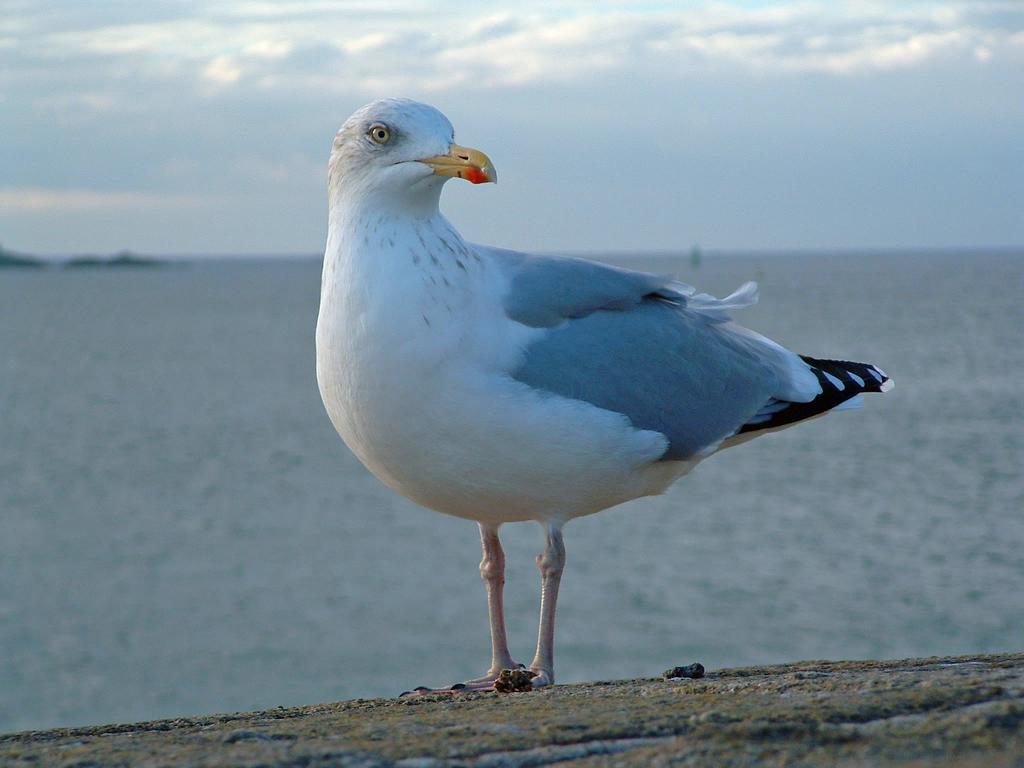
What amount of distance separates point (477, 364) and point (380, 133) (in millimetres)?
961

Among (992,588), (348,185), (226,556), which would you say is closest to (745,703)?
(348,185)

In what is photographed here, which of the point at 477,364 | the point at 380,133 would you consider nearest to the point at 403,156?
the point at 380,133

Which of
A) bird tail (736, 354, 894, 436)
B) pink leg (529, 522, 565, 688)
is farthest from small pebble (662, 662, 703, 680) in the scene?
bird tail (736, 354, 894, 436)

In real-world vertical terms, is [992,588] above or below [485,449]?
below

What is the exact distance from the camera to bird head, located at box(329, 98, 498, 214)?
16.8 feet

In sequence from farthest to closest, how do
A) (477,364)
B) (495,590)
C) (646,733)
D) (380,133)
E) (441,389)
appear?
(495,590), (380,133), (477,364), (441,389), (646,733)

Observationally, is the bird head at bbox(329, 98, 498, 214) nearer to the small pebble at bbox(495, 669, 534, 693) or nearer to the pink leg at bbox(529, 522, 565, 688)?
the pink leg at bbox(529, 522, 565, 688)

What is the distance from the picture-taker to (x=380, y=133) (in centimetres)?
525

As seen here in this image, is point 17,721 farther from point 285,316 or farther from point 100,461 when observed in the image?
point 285,316

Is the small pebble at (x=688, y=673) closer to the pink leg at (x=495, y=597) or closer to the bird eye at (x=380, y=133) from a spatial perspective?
the pink leg at (x=495, y=597)

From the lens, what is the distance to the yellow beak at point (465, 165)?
16.6 feet

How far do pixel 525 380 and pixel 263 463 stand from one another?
41.6 meters

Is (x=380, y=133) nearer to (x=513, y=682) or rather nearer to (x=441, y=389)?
(x=441, y=389)

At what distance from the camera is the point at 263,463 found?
151 ft
